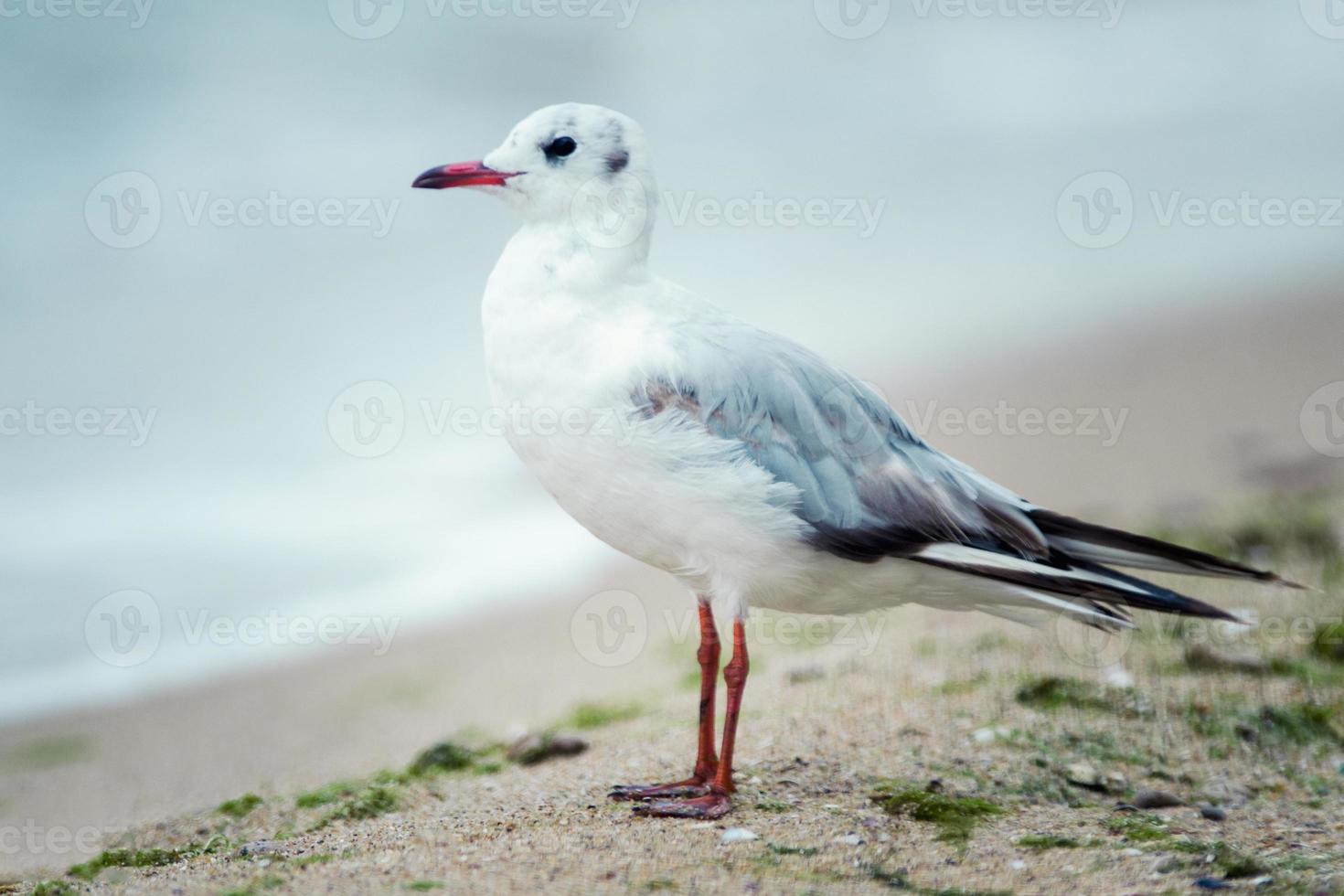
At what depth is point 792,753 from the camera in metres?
4.59

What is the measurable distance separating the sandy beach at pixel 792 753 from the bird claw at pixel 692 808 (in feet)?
0.15

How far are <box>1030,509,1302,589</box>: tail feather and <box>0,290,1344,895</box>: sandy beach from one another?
78cm

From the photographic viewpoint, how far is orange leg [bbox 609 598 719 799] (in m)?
4.16

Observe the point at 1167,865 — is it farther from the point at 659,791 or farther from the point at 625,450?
the point at 625,450

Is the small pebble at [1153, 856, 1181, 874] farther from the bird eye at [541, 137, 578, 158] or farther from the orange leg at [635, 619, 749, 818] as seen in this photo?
the bird eye at [541, 137, 578, 158]

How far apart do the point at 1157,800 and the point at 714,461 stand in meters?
1.82

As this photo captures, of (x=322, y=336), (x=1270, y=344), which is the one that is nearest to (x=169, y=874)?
(x=322, y=336)

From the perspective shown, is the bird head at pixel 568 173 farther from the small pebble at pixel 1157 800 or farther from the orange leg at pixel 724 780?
the small pebble at pixel 1157 800

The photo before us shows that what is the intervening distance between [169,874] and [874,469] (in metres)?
2.33

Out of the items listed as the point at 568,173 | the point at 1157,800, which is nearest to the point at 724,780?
the point at 1157,800

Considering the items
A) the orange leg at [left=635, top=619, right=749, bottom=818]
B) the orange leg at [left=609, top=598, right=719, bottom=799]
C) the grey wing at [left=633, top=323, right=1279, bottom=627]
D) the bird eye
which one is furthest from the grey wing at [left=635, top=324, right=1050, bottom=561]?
the bird eye

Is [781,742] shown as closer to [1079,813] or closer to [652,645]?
[1079,813]

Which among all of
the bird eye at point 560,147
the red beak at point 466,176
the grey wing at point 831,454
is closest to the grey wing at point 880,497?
the grey wing at point 831,454

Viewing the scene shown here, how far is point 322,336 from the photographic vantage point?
38.5ft
